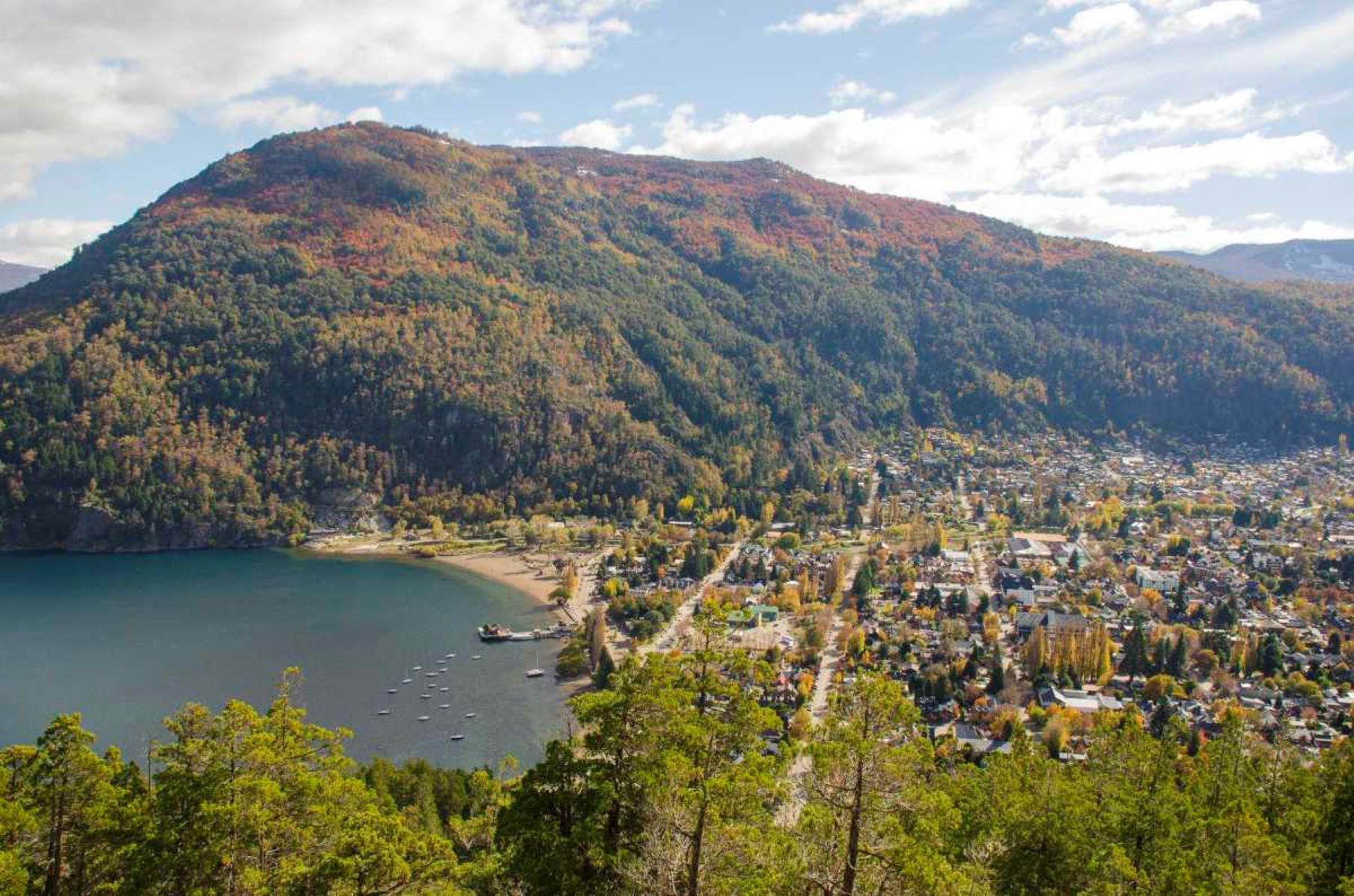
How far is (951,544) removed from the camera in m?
78.1

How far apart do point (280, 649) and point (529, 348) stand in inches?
2398

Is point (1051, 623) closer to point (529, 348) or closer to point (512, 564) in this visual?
point (512, 564)

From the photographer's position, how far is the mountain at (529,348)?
90.1m

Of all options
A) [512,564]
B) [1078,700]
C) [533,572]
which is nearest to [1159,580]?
[1078,700]

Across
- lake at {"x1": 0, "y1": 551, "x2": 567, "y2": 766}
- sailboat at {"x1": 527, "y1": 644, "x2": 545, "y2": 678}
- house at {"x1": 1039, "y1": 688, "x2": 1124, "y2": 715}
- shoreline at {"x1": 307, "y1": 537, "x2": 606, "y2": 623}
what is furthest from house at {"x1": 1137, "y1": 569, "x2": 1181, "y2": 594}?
sailboat at {"x1": 527, "y1": 644, "x2": 545, "y2": 678}

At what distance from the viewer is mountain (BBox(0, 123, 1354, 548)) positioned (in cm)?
9012

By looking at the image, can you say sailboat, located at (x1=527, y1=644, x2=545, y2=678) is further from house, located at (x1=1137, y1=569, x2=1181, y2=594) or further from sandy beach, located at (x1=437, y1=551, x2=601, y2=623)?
house, located at (x1=1137, y1=569, x2=1181, y2=594)

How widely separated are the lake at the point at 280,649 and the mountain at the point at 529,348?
49.8 feet

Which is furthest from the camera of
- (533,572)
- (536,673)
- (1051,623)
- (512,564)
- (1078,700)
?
(512,564)

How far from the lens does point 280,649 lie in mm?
52406

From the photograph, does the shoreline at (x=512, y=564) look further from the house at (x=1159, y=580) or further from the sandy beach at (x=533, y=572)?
the house at (x=1159, y=580)

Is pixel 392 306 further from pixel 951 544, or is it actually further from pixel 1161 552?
pixel 1161 552

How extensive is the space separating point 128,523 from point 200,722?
80.5m

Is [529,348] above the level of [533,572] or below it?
above
